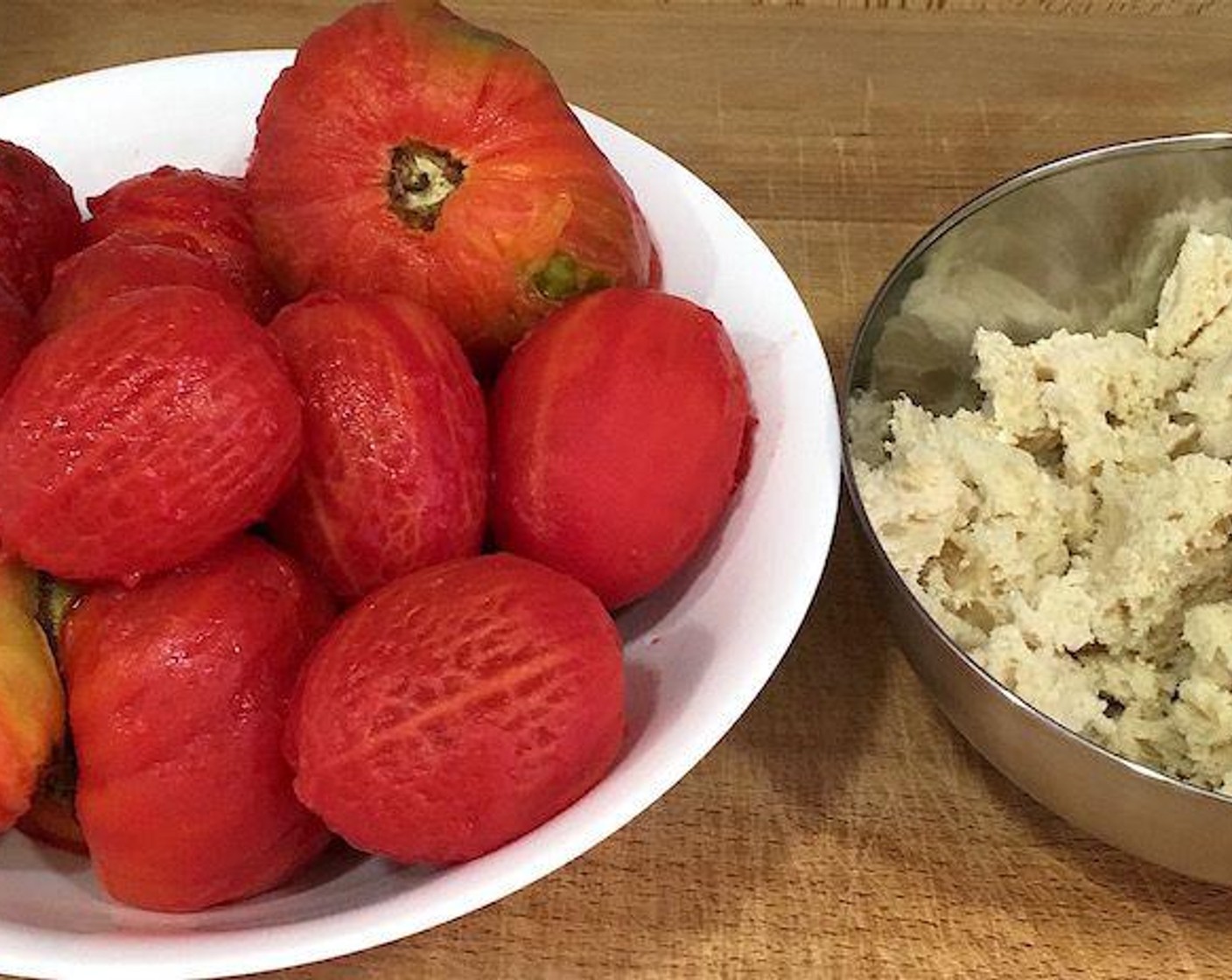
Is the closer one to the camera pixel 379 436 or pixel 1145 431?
pixel 379 436

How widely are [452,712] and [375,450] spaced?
0.09 metres

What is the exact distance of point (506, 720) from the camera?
0.46m

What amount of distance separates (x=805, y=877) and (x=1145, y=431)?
9.4 inches

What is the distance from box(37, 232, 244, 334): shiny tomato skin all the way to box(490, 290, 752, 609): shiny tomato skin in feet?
0.37

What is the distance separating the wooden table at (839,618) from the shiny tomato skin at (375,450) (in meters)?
0.16

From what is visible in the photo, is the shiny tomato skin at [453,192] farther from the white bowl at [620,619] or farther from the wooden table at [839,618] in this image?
the wooden table at [839,618]

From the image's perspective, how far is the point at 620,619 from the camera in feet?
1.94

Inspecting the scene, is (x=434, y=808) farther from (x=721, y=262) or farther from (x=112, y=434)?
(x=721, y=262)

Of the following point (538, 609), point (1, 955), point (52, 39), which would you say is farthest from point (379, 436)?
point (52, 39)

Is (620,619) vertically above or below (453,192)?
below

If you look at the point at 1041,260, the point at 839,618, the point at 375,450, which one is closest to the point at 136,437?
the point at 375,450

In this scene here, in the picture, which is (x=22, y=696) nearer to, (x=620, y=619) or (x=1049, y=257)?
(x=620, y=619)

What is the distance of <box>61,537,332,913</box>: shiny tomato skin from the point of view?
47cm

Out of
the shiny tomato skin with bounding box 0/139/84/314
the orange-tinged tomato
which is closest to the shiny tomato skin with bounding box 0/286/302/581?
the orange-tinged tomato
